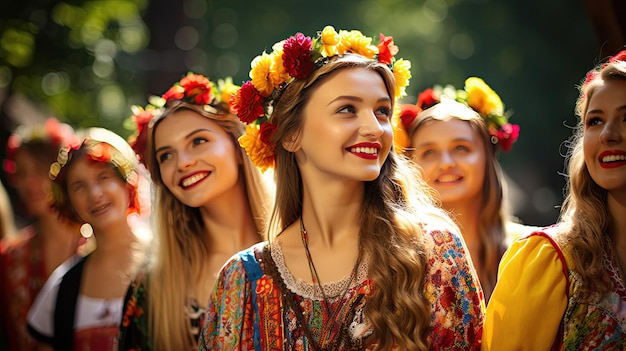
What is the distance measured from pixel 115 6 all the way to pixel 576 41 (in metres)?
8.33

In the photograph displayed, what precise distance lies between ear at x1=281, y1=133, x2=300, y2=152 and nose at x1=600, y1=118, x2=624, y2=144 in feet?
3.78

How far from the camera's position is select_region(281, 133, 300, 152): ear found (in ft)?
11.8

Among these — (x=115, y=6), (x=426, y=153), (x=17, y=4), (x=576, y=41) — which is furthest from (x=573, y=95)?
(x=426, y=153)

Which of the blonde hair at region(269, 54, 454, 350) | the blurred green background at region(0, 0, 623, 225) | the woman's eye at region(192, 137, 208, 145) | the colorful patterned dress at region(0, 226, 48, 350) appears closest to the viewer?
the blonde hair at region(269, 54, 454, 350)

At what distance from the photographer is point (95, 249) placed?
5023mm

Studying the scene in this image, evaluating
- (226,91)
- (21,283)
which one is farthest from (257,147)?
(21,283)

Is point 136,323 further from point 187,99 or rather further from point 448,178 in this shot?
point 448,178

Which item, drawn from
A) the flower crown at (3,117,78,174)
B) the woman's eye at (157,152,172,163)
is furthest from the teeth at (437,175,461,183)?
the flower crown at (3,117,78,174)

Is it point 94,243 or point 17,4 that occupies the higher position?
point 17,4

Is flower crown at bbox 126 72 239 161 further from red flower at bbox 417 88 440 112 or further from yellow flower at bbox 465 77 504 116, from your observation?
yellow flower at bbox 465 77 504 116

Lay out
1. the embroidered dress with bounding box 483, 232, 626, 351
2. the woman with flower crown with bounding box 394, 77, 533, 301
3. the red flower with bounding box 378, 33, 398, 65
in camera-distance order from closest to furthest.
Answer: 1. the embroidered dress with bounding box 483, 232, 626, 351
2. the red flower with bounding box 378, 33, 398, 65
3. the woman with flower crown with bounding box 394, 77, 533, 301

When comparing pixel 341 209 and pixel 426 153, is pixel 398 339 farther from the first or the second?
pixel 426 153

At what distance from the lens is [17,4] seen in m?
7.95

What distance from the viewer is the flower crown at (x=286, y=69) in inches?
141
